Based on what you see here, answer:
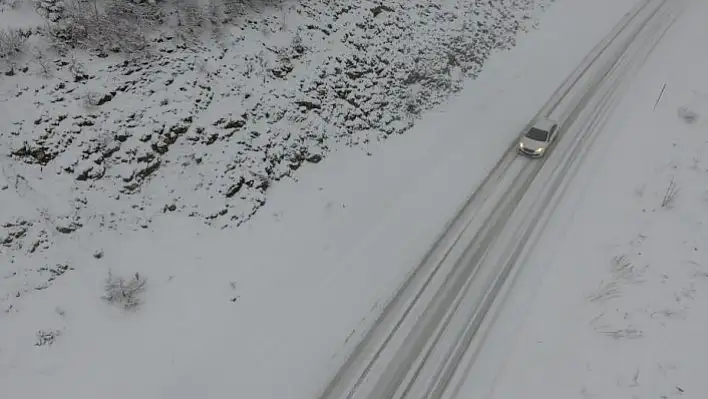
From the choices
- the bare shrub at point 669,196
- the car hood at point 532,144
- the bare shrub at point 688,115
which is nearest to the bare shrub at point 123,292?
the car hood at point 532,144

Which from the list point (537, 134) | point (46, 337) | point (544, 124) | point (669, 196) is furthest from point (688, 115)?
point (46, 337)

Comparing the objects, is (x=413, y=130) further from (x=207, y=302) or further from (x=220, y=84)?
(x=207, y=302)

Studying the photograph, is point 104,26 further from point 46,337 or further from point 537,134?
point 537,134

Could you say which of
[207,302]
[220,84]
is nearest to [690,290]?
[207,302]

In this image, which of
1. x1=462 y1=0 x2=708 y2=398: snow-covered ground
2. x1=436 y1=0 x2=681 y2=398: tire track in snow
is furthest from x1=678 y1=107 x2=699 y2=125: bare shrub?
x1=436 y1=0 x2=681 y2=398: tire track in snow

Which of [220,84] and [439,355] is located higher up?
[220,84]

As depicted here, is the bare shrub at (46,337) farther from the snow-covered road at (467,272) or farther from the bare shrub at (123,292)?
the snow-covered road at (467,272)

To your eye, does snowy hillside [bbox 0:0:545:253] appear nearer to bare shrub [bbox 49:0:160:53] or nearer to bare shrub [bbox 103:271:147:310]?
bare shrub [bbox 49:0:160:53]
